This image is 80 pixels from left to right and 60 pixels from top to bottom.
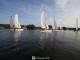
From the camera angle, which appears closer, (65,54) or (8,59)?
(8,59)

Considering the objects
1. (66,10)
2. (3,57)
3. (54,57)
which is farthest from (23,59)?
(66,10)

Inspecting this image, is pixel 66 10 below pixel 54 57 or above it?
above

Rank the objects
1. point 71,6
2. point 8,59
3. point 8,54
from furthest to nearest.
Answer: point 71,6 → point 8,54 → point 8,59

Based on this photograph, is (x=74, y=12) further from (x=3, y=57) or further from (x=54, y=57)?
(x=3, y=57)

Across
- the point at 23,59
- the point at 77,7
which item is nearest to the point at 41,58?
the point at 23,59

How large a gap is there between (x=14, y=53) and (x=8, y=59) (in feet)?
2.58

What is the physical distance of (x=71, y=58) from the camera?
601 cm

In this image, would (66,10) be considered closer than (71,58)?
No

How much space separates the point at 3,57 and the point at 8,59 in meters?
0.29

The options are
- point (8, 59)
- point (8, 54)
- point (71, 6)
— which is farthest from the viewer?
point (71, 6)

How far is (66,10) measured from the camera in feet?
26.1

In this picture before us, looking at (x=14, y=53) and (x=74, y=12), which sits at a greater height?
(x=74, y=12)

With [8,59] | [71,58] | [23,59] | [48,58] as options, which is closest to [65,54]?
[71,58]

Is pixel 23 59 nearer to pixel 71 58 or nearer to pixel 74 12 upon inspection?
pixel 71 58
